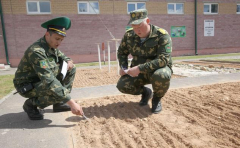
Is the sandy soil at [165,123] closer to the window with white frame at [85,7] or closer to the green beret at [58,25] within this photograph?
the green beret at [58,25]

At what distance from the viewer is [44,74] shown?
96.0 inches

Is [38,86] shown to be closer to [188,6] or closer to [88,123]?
[88,123]

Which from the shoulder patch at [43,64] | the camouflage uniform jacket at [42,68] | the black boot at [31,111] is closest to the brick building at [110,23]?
the camouflage uniform jacket at [42,68]

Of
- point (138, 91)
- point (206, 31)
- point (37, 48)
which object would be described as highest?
point (206, 31)

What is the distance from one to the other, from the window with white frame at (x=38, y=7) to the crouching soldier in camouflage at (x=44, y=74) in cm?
1103

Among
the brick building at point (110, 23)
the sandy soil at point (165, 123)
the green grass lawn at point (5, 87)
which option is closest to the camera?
the sandy soil at point (165, 123)

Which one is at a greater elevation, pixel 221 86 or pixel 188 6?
pixel 188 6

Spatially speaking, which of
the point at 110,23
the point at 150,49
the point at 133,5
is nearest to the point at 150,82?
the point at 150,49

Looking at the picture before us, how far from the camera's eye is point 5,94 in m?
4.47

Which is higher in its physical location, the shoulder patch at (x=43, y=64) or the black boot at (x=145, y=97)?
the shoulder patch at (x=43, y=64)

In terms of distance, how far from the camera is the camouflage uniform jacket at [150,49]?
2.80 metres

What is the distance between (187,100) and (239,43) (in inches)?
662

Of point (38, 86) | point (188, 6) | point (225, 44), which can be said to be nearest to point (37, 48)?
point (38, 86)

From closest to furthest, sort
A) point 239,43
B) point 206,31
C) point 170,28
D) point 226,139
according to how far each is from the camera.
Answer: point 226,139 < point 170,28 < point 206,31 < point 239,43
